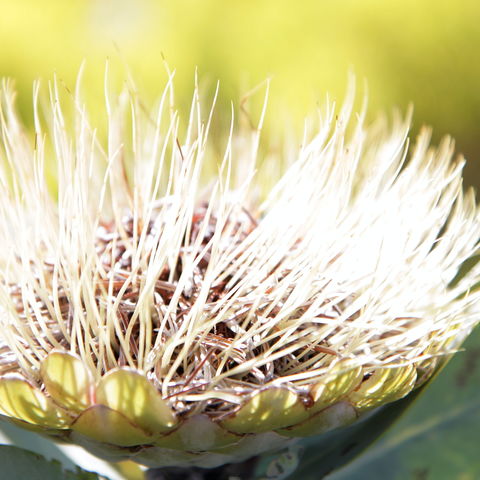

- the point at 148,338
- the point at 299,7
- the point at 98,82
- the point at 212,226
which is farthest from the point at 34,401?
the point at 299,7

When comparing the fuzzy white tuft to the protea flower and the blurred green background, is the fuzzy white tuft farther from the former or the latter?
the blurred green background

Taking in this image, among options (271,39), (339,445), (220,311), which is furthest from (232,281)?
(271,39)

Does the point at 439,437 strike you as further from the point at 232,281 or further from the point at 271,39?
the point at 271,39

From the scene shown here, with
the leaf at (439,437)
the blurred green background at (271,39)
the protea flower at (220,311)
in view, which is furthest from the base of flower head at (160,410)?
the blurred green background at (271,39)

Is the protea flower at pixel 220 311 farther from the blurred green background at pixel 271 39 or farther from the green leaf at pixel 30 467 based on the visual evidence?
the blurred green background at pixel 271 39

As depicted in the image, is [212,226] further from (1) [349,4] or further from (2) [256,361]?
(1) [349,4]

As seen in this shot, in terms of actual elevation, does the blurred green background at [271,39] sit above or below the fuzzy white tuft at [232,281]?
above
